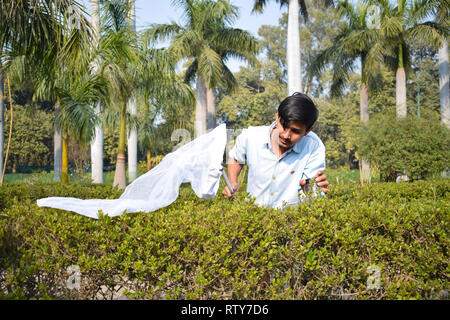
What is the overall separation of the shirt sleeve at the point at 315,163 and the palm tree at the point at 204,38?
43.2 ft

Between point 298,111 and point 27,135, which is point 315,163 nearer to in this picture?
point 298,111

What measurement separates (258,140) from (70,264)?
1613 mm

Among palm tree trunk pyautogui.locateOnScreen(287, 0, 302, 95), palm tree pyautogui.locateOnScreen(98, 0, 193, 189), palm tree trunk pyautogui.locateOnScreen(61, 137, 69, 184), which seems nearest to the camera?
palm tree trunk pyautogui.locateOnScreen(61, 137, 69, 184)

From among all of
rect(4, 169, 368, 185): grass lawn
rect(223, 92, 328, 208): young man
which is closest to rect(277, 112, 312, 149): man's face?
rect(223, 92, 328, 208): young man

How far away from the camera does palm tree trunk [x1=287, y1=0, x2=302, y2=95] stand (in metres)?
12.4

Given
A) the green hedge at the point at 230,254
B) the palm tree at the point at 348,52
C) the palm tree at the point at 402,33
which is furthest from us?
the palm tree at the point at 348,52

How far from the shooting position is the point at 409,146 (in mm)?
12383

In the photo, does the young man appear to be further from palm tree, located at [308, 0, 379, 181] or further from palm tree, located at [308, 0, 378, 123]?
palm tree, located at [308, 0, 378, 123]

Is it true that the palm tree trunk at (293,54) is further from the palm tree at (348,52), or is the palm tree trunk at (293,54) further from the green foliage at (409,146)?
the palm tree at (348,52)

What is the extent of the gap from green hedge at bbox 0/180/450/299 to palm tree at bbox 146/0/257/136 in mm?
13546

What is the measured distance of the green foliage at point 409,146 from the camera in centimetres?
1223

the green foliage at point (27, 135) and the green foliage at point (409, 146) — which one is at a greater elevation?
the green foliage at point (27, 135)

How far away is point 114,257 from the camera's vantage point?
229cm

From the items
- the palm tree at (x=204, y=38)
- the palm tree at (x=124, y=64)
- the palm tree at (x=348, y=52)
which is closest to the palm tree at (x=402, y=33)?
the palm tree at (x=348, y=52)
